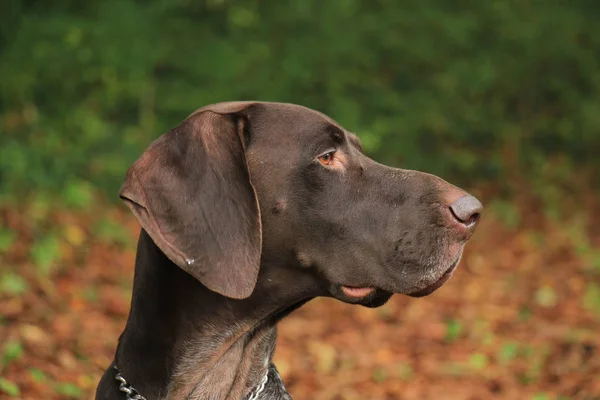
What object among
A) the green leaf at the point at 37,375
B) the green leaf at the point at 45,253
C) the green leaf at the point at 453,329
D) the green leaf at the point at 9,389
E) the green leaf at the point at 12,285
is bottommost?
the green leaf at the point at 453,329

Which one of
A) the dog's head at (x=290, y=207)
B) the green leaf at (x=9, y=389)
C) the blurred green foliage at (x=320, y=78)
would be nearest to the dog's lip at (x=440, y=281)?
the dog's head at (x=290, y=207)

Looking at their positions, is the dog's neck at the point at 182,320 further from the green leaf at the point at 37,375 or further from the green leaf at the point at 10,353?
the green leaf at the point at 10,353

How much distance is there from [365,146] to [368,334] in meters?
3.55

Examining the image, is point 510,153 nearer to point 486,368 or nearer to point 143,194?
point 486,368

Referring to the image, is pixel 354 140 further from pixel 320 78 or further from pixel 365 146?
pixel 320 78

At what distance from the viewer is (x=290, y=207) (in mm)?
3566

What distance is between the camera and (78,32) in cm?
950

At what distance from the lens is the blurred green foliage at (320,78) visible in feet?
31.1

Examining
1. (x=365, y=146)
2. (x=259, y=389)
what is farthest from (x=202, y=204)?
(x=365, y=146)

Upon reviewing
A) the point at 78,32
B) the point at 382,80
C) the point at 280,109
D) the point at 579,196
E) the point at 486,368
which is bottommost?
the point at 579,196

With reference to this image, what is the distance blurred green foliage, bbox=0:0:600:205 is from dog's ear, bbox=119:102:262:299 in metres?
4.55

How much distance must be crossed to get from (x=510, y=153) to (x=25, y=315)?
30.6 ft

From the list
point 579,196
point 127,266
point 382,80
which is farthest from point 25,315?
point 579,196

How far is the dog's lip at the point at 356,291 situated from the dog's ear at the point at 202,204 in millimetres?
388
